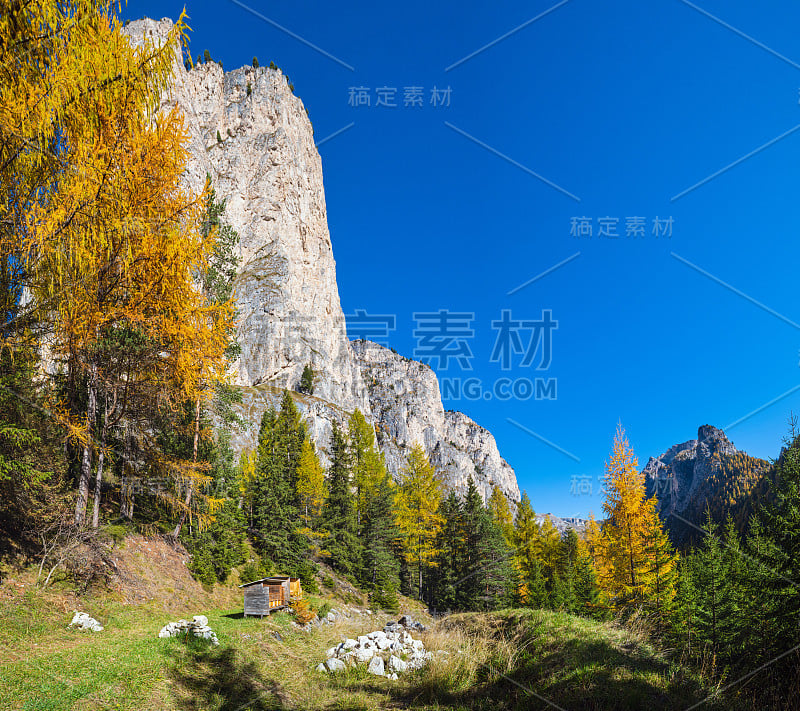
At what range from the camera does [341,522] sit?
29.2 metres

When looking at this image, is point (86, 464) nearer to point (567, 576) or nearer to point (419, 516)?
point (419, 516)

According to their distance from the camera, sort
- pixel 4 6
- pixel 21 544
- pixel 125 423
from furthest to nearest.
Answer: pixel 125 423, pixel 21 544, pixel 4 6

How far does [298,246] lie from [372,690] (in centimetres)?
10110

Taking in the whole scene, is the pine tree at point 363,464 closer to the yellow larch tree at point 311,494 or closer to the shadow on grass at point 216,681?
the yellow larch tree at point 311,494

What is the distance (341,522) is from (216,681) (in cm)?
Answer: 2191

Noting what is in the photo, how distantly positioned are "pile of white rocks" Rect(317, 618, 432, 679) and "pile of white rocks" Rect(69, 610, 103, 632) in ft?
16.8

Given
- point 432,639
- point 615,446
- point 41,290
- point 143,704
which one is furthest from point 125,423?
point 615,446

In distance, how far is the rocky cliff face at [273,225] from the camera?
85562 millimetres

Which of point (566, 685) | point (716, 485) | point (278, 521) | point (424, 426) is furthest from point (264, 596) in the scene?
point (716, 485)

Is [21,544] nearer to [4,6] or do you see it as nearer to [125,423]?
[125,423]

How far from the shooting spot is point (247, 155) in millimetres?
101625

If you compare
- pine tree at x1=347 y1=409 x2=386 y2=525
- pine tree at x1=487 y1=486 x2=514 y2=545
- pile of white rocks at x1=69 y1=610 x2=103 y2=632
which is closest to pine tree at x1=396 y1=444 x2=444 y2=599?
pine tree at x1=347 y1=409 x2=386 y2=525

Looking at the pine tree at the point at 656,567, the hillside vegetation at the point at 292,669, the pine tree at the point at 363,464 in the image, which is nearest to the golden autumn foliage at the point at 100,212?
the hillside vegetation at the point at 292,669

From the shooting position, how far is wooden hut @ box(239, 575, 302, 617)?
14039 mm
